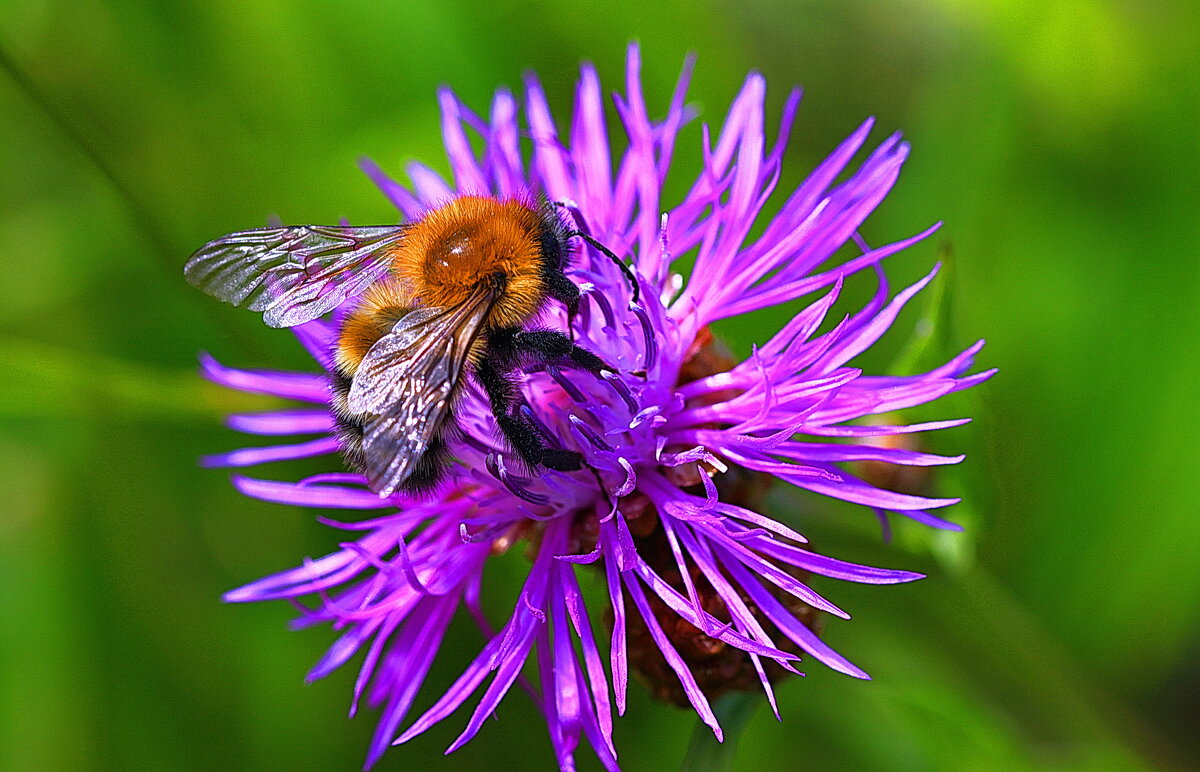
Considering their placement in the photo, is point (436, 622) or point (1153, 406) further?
point (1153, 406)

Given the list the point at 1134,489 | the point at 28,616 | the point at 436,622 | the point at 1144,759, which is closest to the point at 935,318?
the point at 436,622

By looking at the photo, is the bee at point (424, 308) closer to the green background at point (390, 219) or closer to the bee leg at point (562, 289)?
the bee leg at point (562, 289)

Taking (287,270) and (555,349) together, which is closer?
(555,349)

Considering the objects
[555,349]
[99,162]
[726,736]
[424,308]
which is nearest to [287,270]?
[424,308]

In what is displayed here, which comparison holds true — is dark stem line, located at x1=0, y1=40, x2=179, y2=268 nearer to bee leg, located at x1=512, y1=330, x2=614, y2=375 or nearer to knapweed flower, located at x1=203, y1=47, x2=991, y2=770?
knapweed flower, located at x1=203, y1=47, x2=991, y2=770

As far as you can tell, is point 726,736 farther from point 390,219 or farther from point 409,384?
point 390,219

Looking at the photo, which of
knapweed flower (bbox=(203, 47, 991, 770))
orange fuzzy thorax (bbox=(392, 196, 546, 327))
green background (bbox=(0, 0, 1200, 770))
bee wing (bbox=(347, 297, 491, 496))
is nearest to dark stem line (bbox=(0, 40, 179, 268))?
green background (bbox=(0, 0, 1200, 770))

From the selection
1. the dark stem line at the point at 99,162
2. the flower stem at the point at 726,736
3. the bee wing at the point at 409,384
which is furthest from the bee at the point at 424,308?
the dark stem line at the point at 99,162

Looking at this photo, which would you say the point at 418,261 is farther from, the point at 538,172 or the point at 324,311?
the point at 538,172
